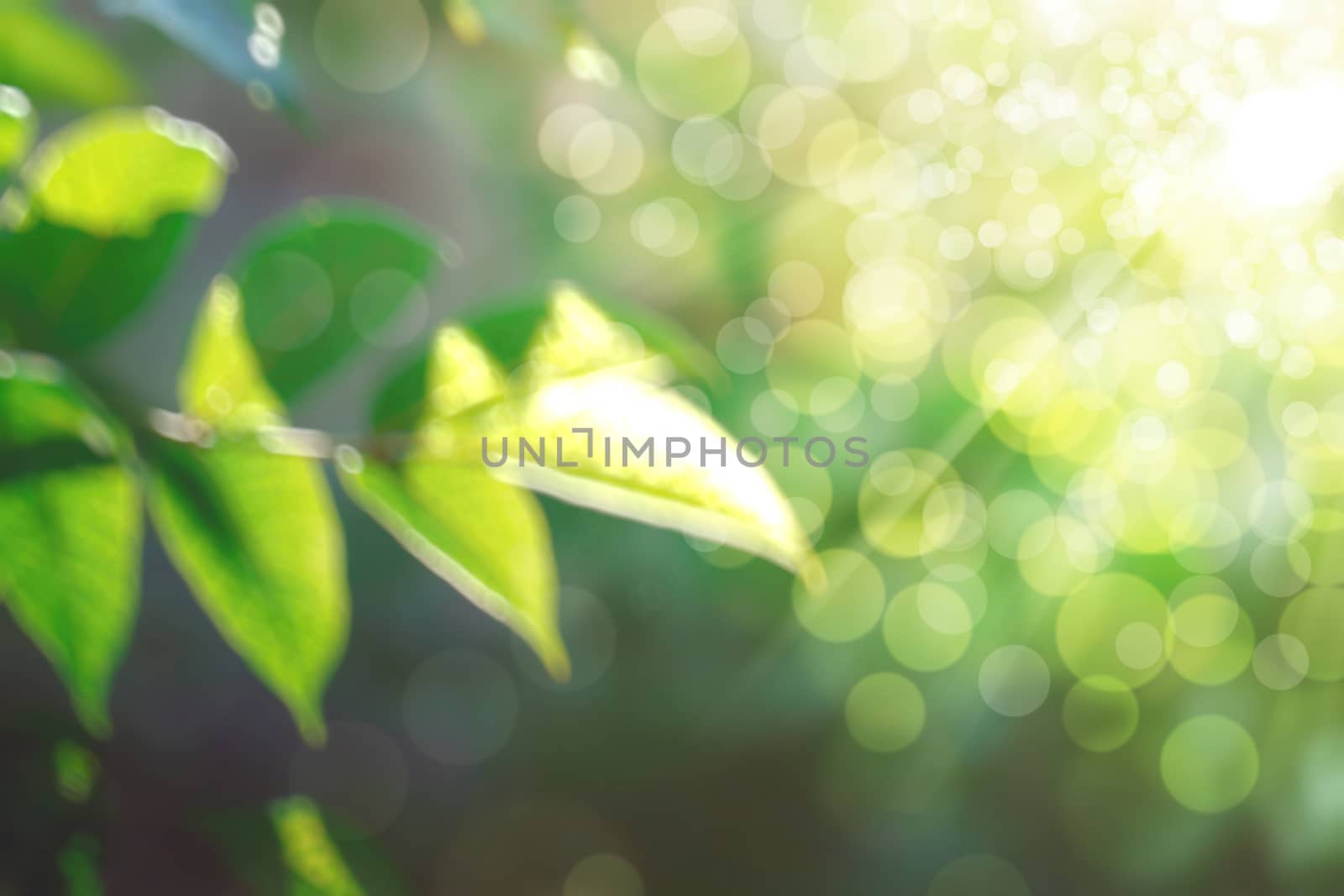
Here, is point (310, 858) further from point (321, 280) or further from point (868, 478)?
point (868, 478)

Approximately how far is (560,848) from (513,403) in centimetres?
65

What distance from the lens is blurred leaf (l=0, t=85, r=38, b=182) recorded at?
154 millimetres

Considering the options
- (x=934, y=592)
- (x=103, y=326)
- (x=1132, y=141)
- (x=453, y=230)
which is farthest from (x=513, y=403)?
(x=453, y=230)

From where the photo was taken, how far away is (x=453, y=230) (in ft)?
2.49

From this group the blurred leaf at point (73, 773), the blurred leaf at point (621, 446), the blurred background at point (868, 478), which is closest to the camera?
the blurred leaf at point (621, 446)

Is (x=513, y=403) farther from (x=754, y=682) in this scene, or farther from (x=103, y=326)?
(x=754, y=682)

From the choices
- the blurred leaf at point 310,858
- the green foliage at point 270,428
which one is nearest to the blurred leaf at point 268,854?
the blurred leaf at point 310,858

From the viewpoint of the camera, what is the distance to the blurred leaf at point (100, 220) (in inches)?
6.0

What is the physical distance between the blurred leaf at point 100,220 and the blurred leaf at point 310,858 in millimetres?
151

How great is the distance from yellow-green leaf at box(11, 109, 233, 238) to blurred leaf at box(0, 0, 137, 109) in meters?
0.13

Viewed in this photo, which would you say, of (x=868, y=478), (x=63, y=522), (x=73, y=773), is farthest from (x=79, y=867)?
(x=868, y=478)

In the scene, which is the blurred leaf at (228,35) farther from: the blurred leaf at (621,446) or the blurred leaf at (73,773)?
the blurred leaf at (73,773)

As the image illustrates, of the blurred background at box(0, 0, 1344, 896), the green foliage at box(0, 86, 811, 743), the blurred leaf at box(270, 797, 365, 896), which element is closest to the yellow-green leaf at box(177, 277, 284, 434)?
the green foliage at box(0, 86, 811, 743)

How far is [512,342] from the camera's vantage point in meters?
0.17
